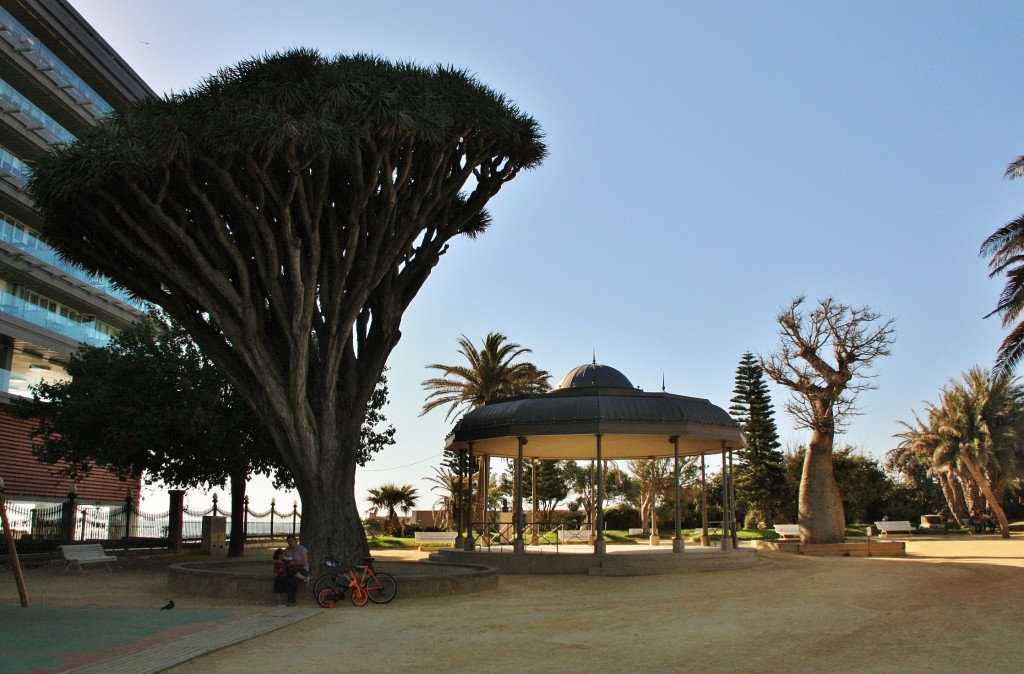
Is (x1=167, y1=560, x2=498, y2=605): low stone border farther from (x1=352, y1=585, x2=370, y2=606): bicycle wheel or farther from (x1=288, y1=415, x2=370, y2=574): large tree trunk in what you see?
(x1=288, y1=415, x2=370, y2=574): large tree trunk

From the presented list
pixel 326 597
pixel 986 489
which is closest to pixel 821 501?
pixel 986 489

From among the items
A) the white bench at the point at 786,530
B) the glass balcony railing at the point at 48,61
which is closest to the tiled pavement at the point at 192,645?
the white bench at the point at 786,530

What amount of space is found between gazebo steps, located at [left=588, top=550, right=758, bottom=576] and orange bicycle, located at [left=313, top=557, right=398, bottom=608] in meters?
7.46

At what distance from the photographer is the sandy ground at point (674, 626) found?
32.2ft

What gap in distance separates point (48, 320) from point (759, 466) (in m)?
38.8

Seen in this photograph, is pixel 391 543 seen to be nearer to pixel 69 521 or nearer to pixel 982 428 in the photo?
pixel 69 521

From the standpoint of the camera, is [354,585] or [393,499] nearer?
[354,585]

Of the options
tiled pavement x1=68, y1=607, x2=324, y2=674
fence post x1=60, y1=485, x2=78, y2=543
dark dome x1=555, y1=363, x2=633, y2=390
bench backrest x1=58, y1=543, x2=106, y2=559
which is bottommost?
tiled pavement x1=68, y1=607, x2=324, y2=674

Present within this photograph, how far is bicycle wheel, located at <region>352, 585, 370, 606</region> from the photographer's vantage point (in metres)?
15.6

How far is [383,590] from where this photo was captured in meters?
16.1

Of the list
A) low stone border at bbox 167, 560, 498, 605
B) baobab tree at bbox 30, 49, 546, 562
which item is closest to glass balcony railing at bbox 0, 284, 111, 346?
baobab tree at bbox 30, 49, 546, 562

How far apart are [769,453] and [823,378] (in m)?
23.9

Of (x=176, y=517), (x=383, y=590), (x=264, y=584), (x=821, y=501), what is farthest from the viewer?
(x=176, y=517)

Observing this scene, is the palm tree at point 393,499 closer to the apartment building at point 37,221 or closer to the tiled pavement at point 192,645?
the apartment building at point 37,221
